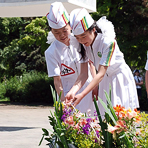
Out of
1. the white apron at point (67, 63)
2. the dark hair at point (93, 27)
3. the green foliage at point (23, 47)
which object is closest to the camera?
the dark hair at point (93, 27)

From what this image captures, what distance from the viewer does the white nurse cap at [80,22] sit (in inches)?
139

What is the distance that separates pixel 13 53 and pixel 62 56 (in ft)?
94.7

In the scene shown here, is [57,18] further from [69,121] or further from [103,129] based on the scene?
[103,129]

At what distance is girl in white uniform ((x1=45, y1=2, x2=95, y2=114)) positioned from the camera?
13.8 feet

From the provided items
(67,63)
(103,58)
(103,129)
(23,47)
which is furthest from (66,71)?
(23,47)

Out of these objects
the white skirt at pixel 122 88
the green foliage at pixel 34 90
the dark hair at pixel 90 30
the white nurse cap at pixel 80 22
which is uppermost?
the white nurse cap at pixel 80 22

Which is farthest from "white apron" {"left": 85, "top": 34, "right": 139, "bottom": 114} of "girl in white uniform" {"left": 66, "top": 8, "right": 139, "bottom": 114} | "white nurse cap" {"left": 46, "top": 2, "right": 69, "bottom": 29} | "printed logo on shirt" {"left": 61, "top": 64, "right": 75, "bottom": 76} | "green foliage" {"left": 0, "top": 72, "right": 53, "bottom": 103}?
"green foliage" {"left": 0, "top": 72, "right": 53, "bottom": 103}

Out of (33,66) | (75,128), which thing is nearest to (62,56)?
(75,128)

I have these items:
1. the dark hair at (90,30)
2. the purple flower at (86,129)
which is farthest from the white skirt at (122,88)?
the purple flower at (86,129)

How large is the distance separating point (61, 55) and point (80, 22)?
3.94ft

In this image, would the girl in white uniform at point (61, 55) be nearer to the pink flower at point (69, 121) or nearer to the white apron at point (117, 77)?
the white apron at point (117, 77)

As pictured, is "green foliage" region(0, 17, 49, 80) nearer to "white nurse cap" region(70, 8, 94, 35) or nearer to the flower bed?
"white nurse cap" region(70, 8, 94, 35)

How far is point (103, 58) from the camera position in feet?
12.5

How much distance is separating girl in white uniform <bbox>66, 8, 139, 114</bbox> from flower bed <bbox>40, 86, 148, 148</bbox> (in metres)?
0.59
